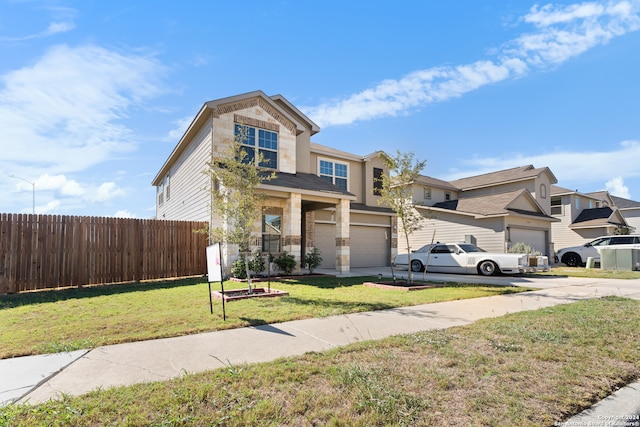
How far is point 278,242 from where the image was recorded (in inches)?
606

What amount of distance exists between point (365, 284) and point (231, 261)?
5.11 metres

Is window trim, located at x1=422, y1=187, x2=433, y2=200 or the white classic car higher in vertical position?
window trim, located at x1=422, y1=187, x2=433, y2=200

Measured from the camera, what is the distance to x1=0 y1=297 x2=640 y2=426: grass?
2834 mm

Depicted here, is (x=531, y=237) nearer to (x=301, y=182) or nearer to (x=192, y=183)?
(x=301, y=182)

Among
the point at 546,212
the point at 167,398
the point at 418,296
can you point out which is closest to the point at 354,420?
the point at 167,398

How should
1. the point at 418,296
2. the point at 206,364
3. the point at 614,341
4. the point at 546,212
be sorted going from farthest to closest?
the point at 546,212 < the point at 418,296 < the point at 614,341 < the point at 206,364

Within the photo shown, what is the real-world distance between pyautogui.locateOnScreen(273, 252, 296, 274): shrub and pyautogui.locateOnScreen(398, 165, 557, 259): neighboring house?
860 centimetres

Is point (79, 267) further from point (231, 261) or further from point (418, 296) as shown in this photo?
point (418, 296)

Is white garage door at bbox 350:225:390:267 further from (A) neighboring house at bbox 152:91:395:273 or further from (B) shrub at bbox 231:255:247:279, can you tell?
(B) shrub at bbox 231:255:247:279

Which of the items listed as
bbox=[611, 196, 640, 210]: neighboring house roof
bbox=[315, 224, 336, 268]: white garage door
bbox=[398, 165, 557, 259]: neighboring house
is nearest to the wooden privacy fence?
bbox=[315, 224, 336, 268]: white garage door

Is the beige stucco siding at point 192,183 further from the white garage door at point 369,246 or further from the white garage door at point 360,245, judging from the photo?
the white garage door at point 369,246

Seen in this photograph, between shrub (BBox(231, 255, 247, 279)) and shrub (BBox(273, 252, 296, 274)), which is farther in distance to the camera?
shrub (BBox(273, 252, 296, 274))

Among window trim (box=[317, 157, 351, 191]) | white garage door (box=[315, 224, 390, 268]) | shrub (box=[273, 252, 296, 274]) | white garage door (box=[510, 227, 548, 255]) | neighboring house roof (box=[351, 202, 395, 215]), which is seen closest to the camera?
shrub (box=[273, 252, 296, 274])

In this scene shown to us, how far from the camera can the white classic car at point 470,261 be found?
48.1 ft
